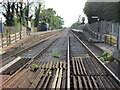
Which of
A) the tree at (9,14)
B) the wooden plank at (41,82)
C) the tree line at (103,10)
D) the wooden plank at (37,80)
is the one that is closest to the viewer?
the wooden plank at (41,82)

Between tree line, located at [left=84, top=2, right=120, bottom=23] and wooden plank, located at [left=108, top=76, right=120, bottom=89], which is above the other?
tree line, located at [left=84, top=2, right=120, bottom=23]

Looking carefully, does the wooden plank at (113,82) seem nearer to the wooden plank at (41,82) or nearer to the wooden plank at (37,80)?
the wooden plank at (41,82)

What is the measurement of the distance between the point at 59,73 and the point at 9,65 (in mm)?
2711

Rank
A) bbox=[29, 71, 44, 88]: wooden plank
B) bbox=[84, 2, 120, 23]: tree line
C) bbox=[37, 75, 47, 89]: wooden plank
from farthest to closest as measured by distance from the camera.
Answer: bbox=[84, 2, 120, 23]: tree line
bbox=[29, 71, 44, 88]: wooden plank
bbox=[37, 75, 47, 89]: wooden plank

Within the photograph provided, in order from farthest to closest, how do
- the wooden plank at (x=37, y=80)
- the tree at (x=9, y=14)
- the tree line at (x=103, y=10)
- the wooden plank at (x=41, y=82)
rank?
the tree at (x=9, y=14), the tree line at (x=103, y=10), the wooden plank at (x=37, y=80), the wooden plank at (x=41, y=82)

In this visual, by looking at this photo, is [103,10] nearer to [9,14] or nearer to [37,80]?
[9,14]

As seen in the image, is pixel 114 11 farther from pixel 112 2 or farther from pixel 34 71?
pixel 34 71

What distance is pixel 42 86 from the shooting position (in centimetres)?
542

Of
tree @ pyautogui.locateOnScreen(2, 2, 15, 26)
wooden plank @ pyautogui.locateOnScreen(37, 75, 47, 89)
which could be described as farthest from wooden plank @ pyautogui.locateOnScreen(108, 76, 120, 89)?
tree @ pyautogui.locateOnScreen(2, 2, 15, 26)

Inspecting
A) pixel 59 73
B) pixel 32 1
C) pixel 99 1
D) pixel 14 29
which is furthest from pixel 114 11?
pixel 59 73

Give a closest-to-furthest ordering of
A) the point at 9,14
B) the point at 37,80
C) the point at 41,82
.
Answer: the point at 41,82, the point at 37,80, the point at 9,14

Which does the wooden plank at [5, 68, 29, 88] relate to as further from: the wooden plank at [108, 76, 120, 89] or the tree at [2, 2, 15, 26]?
the tree at [2, 2, 15, 26]

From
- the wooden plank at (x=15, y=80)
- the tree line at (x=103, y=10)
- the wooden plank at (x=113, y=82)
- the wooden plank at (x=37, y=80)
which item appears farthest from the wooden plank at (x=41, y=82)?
the tree line at (x=103, y=10)

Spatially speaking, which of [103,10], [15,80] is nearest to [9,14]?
[103,10]
